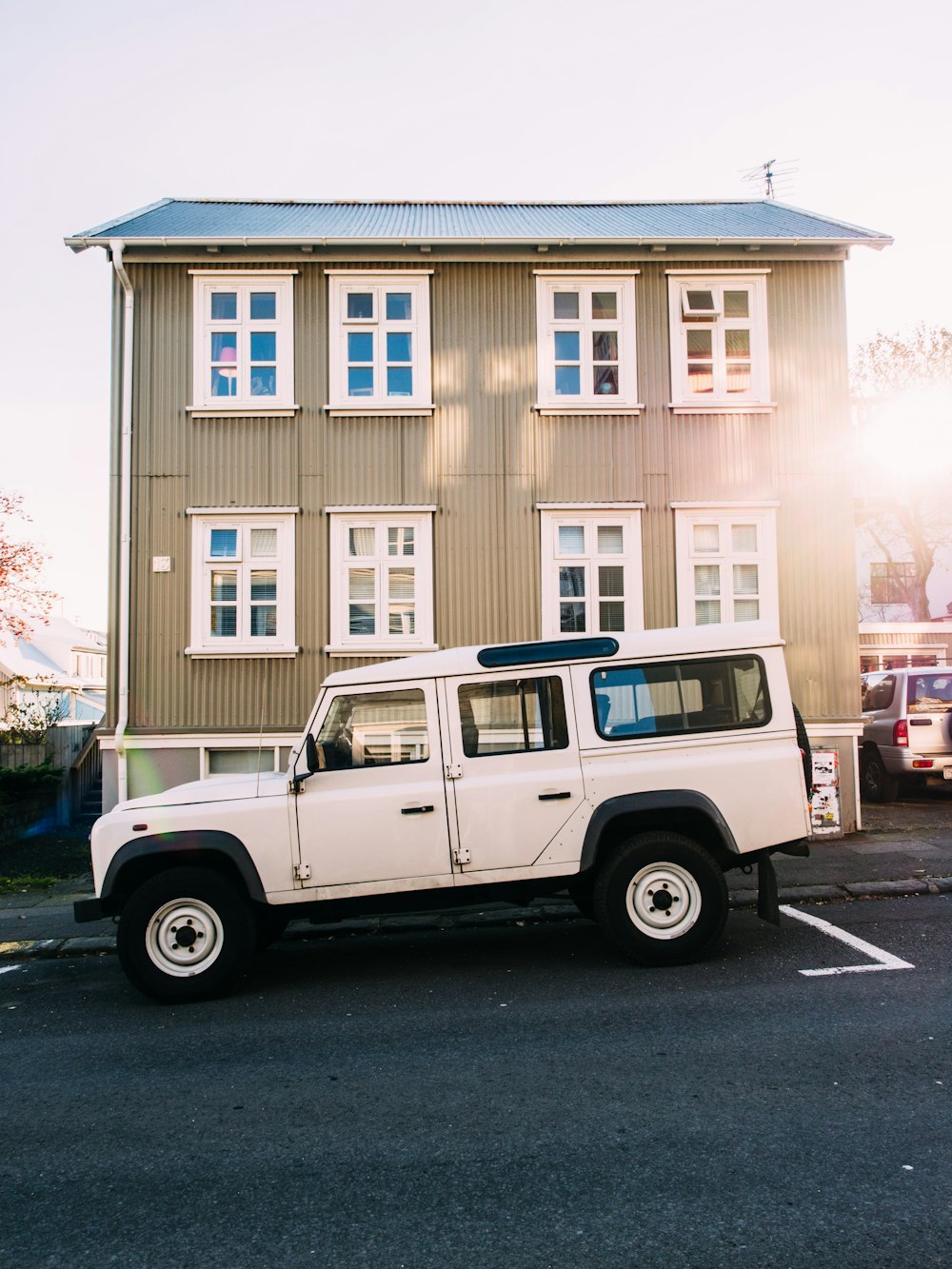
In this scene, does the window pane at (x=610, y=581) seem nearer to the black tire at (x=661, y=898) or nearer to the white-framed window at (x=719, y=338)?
the white-framed window at (x=719, y=338)

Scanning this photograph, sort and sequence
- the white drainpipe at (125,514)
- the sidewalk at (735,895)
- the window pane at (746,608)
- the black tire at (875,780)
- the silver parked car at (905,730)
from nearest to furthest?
the sidewalk at (735,895) → the white drainpipe at (125,514) → the window pane at (746,608) → the silver parked car at (905,730) → the black tire at (875,780)

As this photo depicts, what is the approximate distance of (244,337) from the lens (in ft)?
41.8

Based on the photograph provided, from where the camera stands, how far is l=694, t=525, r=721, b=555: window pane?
12.7 meters

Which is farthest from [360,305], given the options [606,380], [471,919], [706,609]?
[471,919]

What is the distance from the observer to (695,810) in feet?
21.1

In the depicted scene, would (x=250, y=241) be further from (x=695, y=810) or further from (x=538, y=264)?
(x=695, y=810)

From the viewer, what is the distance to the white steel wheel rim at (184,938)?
20.5 feet

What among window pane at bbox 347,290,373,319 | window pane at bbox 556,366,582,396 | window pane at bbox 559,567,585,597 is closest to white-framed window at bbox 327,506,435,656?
window pane at bbox 559,567,585,597

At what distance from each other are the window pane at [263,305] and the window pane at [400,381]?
179cm

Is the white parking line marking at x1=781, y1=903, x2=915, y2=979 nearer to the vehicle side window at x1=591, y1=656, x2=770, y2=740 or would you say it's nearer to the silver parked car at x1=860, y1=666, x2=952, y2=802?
the vehicle side window at x1=591, y1=656, x2=770, y2=740

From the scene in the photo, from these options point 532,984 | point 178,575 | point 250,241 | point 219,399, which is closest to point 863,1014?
point 532,984

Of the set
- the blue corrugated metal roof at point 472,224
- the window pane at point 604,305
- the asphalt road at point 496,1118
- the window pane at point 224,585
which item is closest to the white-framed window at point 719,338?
the blue corrugated metal roof at point 472,224

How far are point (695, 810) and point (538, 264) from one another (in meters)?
8.94

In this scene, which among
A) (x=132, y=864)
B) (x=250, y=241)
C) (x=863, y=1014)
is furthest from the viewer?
(x=250, y=241)
